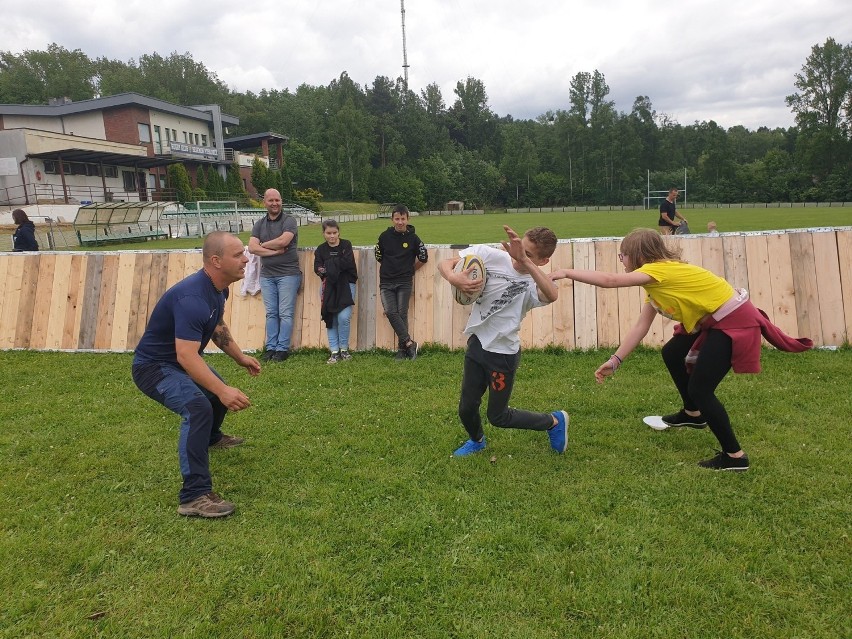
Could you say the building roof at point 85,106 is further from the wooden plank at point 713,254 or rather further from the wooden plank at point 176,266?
the wooden plank at point 713,254

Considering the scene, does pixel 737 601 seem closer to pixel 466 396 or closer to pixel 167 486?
pixel 466 396

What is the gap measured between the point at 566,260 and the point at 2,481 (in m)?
7.30

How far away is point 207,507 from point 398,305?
4.92m

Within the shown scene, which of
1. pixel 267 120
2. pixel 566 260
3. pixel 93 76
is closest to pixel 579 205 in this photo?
pixel 267 120

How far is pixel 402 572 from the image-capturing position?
3.50 metres

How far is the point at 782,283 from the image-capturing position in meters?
8.20

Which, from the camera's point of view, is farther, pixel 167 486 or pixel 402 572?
pixel 167 486

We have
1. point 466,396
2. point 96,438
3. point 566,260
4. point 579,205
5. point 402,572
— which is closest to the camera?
point 402,572

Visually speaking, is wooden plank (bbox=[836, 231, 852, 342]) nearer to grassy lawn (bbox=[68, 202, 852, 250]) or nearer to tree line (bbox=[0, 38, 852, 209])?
grassy lawn (bbox=[68, 202, 852, 250])

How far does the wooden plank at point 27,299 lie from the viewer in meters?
9.45

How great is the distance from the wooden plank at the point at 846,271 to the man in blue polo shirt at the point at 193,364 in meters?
8.03

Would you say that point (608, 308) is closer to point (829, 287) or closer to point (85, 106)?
point (829, 287)

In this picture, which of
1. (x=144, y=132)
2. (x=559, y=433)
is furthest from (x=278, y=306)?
(x=144, y=132)

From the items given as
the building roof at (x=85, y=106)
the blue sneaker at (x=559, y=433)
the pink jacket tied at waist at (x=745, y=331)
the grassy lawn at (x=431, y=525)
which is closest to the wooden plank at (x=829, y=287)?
the grassy lawn at (x=431, y=525)
